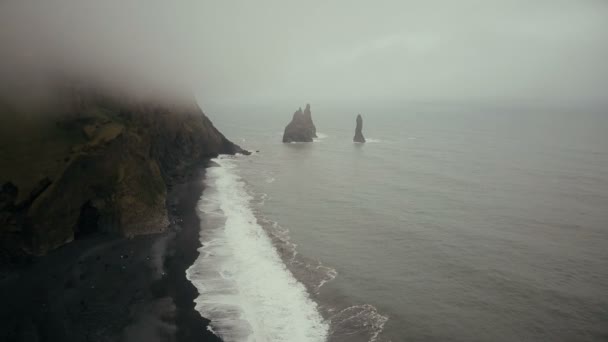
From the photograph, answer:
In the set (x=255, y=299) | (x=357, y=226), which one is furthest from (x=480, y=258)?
(x=255, y=299)

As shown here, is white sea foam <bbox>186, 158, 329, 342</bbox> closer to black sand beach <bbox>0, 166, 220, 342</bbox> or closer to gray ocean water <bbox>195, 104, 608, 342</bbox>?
gray ocean water <bbox>195, 104, 608, 342</bbox>

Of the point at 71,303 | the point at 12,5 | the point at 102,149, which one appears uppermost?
the point at 12,5

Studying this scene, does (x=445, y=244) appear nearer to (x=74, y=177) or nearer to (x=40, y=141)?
(x=74, y=177)

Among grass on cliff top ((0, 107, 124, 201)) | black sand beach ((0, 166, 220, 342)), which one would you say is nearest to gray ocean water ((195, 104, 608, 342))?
black sand beach ((0, 166, 220, 342))

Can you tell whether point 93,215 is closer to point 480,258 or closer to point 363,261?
point 363,261

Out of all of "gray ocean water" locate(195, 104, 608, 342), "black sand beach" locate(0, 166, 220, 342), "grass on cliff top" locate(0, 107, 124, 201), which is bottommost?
"black sand beach" locate(0, 166, 220, 342)

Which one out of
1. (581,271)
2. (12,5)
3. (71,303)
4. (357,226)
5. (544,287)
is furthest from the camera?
(12,5)
